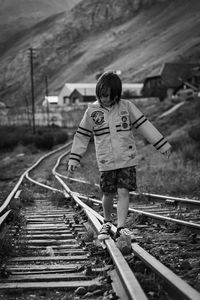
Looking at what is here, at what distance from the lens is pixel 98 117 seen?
492 cm

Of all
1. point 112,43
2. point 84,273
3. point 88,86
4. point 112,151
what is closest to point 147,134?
point 112,151

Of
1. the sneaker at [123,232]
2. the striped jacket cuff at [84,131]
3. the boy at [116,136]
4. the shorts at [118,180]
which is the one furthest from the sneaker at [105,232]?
the striped jacket cuff at [84,131]

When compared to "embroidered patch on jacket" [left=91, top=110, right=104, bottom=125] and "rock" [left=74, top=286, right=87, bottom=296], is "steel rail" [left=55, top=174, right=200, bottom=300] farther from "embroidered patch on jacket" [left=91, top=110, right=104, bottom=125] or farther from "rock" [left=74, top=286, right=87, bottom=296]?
"embroidered patch on jacket" [left=91, top=110, right=104, bottom=125]

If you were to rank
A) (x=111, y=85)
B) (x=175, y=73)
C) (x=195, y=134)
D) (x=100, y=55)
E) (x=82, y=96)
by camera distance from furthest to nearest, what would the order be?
(x=100, y=55), (x=82, y=96), (x=175, y=73), (x=195, y=134), (x=111, y=85)

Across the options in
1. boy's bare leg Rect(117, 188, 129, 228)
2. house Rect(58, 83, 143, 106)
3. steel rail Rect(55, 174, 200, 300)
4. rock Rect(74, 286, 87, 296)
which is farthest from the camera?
house Rect(58, 83, 143, 106)

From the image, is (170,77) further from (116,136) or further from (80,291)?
(80,291)

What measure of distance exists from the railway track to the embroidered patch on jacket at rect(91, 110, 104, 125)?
113 cm

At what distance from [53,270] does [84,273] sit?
11.5 inches

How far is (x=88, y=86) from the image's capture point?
363ft

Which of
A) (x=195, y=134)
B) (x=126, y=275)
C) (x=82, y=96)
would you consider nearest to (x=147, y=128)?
(x=126, y=275)

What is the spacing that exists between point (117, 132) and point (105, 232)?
102 cm

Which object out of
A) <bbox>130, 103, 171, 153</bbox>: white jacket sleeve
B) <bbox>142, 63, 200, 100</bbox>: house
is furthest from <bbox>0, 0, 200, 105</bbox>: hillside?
<bbox>130, 103, 171, 153</bbox>: white jacket sleeve

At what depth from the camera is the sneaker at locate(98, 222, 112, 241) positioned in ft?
16.4

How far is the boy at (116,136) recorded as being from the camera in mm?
4852
